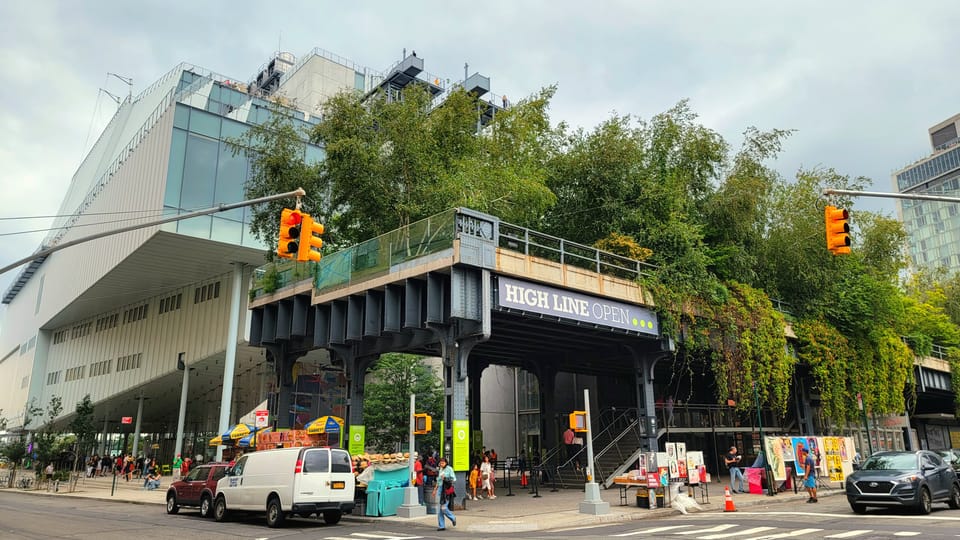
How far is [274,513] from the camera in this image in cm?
1672

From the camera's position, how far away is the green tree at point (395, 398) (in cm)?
4222

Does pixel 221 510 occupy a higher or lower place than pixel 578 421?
lower

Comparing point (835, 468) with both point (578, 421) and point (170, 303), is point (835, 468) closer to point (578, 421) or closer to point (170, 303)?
point (578, 421)

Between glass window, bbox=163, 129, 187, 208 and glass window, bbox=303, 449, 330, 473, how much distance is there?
26758mm

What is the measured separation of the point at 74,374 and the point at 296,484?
5993cm

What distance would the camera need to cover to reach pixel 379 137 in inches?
1164

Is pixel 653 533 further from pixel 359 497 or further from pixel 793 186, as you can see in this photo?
pixel 793 186

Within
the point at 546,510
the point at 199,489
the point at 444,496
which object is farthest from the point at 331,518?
the point at 546,510

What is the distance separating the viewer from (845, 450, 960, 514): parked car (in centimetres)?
1611

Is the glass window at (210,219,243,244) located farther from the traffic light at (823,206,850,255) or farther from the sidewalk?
the traffic light at (823,206,850,255)

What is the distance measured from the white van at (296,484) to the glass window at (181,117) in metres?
28.5

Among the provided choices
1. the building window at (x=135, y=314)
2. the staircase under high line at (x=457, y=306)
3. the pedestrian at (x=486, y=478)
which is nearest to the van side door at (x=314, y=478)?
the staircase under high line at (x=457, y=306)

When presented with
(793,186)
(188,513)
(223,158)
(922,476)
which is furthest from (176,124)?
(922,476)

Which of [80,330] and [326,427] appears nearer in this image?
[326,427]
